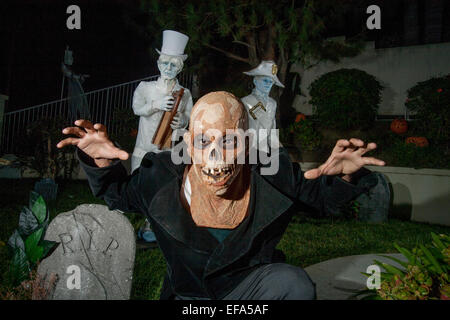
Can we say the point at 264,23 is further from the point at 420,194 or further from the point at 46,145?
the point at 46,145

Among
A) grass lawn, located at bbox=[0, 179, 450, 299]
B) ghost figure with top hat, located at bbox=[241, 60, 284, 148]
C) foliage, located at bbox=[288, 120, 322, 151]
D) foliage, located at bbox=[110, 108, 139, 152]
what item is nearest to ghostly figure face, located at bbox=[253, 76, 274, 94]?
ghost figure with top hat, located at bbox=[241, 60, 284, 148]

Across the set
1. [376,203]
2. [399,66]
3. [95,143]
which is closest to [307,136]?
[376,203]

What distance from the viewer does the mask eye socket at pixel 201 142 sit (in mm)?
1657

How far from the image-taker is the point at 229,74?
11562 millimetres

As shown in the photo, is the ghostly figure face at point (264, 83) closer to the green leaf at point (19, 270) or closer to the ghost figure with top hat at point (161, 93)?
the ghost figure with top hat at point (161, 93)

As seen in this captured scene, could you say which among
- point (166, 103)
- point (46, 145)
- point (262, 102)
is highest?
point (262, 102)

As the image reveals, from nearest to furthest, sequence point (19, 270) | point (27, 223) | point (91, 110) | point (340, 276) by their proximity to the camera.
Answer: point (19, 270)
point (27, 223)
point (340, 276)
point (91, 110)

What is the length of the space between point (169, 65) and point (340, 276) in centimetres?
270

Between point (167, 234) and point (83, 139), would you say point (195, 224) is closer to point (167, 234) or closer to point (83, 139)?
point (167, 234)

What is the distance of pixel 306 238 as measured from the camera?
480 cm

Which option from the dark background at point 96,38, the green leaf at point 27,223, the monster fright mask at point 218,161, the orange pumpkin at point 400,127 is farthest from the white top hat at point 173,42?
the dark background at point 96,38

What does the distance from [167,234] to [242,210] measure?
1.25 ft

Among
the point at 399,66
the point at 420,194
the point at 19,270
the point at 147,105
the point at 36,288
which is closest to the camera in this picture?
the point at 36,288

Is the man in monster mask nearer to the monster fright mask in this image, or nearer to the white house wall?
the monster fright mask
